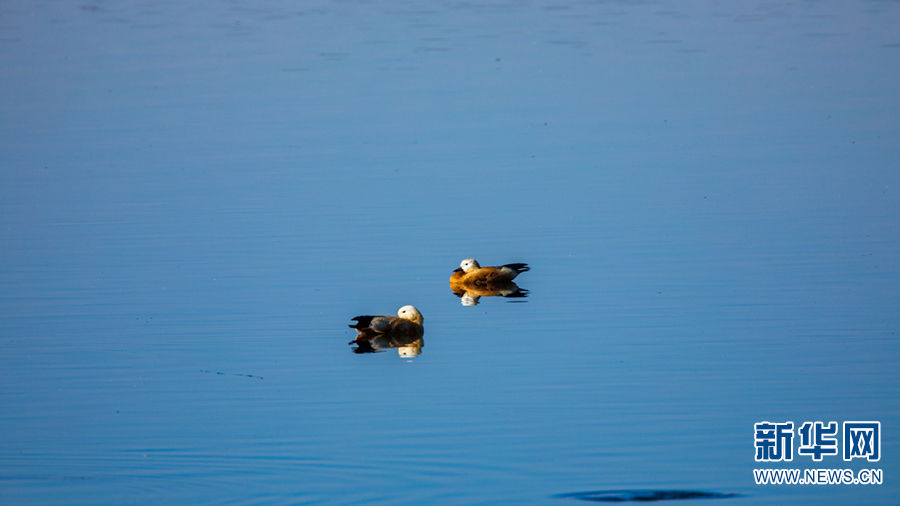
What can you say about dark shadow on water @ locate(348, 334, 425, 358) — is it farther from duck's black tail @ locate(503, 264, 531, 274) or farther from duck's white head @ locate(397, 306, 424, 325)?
duck's black tail @ locate(503, 264, 531, 274)

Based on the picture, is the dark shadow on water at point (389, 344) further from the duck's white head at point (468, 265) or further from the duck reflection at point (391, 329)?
the duck's white head at point (468, 265)

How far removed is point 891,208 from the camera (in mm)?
17812

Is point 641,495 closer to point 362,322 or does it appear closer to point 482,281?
point 362,322

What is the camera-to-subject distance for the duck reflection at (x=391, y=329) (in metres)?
14.1

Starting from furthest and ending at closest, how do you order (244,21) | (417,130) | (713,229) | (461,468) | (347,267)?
(244,21) → (417,130) → (713,229) → (347,267) → (461,468)

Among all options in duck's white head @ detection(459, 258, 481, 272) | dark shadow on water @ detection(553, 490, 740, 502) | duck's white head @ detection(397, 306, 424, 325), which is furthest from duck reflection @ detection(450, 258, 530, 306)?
dark shadow on water @ detection(553, 490, 740, 502)

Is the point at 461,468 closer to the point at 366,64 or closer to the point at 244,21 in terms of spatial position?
the point at 366,64

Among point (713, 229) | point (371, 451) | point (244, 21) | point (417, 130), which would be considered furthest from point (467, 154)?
point (244, 21)

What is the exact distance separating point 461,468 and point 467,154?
12400 millimetres

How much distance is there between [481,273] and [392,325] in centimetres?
226

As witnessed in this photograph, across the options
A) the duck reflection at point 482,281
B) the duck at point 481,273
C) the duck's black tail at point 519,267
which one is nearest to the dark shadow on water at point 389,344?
the duck reflection at point 482,281

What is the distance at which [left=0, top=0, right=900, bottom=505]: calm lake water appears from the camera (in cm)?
1041

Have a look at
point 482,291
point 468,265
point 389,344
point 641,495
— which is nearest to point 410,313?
point 389,344

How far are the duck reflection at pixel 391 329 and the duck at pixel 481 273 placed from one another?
6.17 feet
